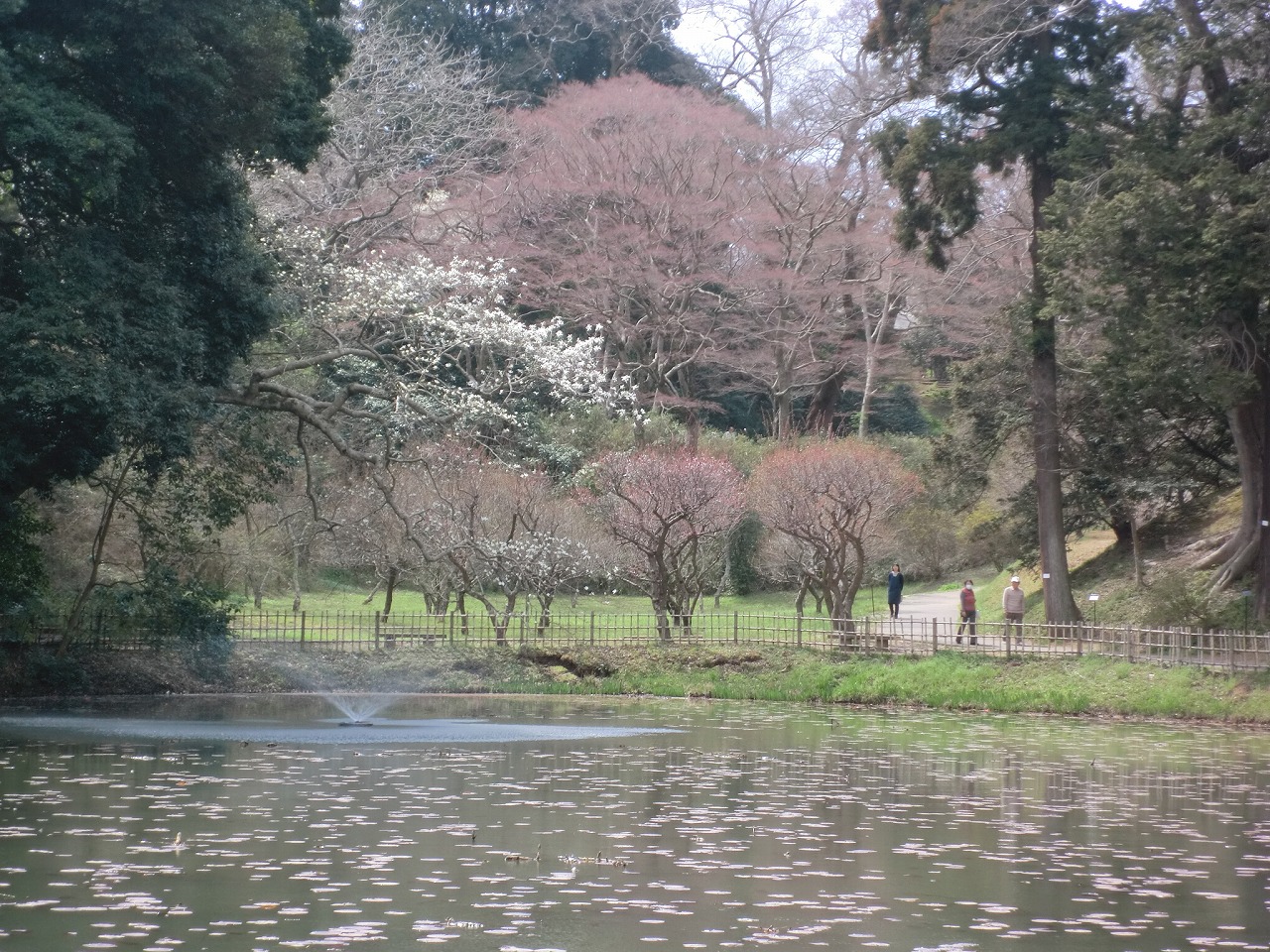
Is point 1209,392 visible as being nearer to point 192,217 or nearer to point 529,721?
point 529,721

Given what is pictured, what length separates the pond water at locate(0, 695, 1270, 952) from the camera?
847 centimetres

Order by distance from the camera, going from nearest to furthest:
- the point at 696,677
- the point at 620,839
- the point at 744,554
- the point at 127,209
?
the point at 620,839
the point at 127,209
the point at 696,677
the point at 744,554

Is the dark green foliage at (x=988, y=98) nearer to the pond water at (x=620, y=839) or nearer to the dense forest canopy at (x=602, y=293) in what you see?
the dense forest canopy at (x=602, y=293)

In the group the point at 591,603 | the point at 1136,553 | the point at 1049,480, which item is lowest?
the point at 591,603

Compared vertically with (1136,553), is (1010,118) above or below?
above

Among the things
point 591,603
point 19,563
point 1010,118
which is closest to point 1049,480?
point 1010,118

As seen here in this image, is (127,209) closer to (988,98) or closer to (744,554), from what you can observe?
(988,98)

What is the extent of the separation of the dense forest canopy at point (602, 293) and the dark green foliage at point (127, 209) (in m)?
0.06

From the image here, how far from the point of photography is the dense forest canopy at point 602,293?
732 inches

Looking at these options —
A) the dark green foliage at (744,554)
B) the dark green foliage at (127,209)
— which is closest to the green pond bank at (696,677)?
the dark green foliage at (127,209)

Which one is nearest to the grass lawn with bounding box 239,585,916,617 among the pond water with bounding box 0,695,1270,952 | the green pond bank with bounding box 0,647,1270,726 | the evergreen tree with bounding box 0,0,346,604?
the green pond bank with bounding box 0,647,1270,726

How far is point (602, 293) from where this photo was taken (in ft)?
138

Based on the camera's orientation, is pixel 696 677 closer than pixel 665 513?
Yes

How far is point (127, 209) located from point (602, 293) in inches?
939
